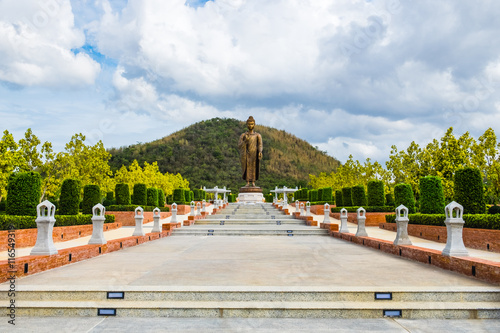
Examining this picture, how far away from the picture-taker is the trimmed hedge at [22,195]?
13219mm

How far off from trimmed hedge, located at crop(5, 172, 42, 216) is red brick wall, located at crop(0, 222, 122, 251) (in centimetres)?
116

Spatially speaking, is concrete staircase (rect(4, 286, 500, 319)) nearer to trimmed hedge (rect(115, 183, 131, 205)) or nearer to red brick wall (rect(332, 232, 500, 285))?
red brick wall (rect(332, 232, 500, 285))

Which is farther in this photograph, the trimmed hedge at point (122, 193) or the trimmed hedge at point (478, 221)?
the trimmed hedge at point (122, 193)

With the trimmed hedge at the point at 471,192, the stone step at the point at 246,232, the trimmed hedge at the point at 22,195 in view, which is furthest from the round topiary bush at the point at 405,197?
the trimmed hedge at the point at 22,195

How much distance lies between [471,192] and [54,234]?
1490 centimetres

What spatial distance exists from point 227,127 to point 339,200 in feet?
249

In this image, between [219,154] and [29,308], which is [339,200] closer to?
[29,308]

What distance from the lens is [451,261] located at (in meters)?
7.14

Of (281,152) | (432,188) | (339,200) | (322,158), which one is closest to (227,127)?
(281,152)

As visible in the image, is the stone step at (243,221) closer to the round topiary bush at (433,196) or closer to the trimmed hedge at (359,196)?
the trimmed hedge at (359,196)

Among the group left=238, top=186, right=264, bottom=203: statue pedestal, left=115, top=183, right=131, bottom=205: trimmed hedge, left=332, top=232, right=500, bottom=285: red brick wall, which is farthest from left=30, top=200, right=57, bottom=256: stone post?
left=238, top=186, right=264, bottom=203: statue pedestal

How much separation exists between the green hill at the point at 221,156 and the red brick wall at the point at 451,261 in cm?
5701

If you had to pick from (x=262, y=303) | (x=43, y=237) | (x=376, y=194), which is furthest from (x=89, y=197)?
(x=376, y=194)

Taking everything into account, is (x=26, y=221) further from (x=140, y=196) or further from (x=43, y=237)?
(x=140, y=196)
